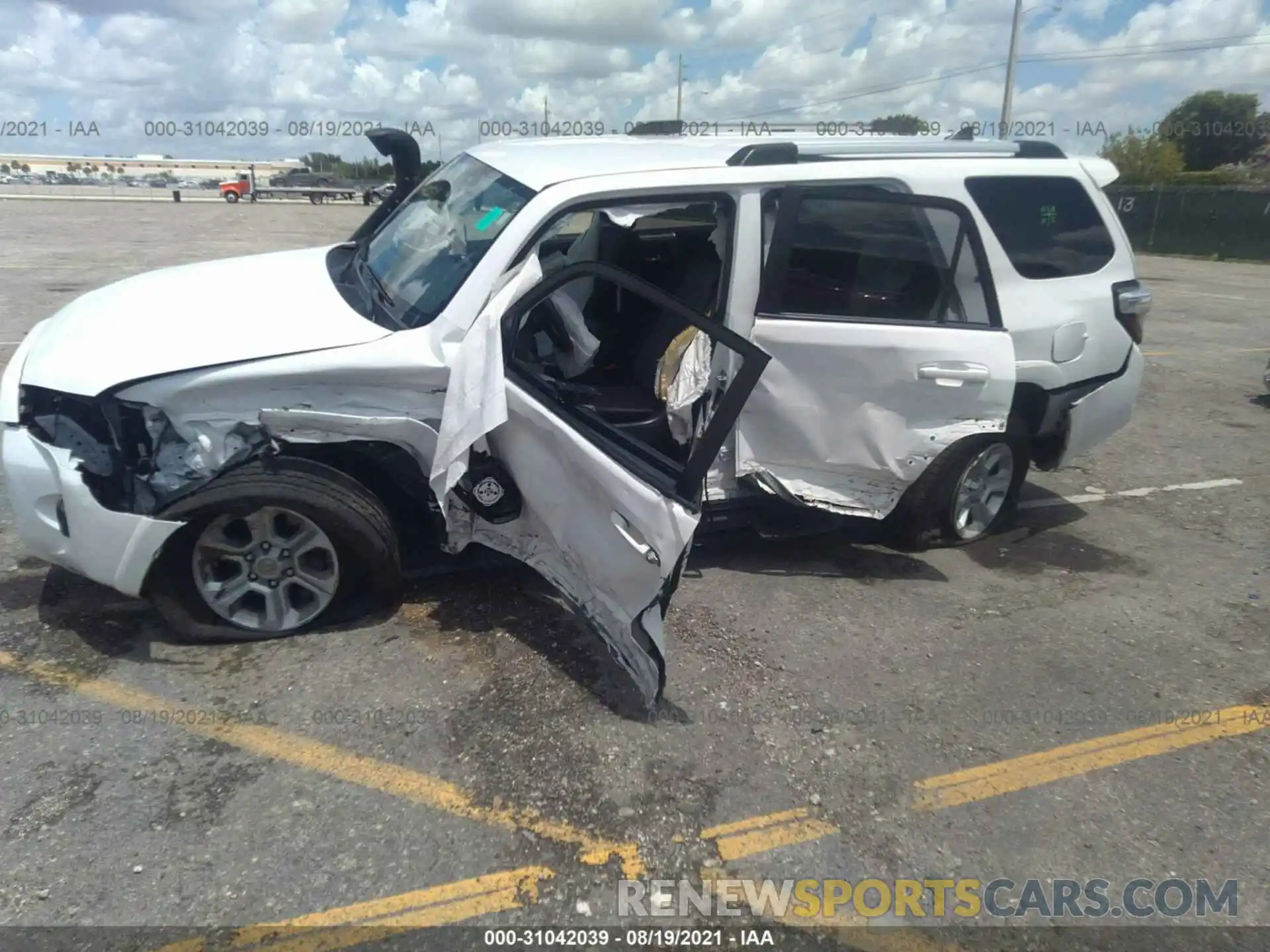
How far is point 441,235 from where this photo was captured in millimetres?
4145

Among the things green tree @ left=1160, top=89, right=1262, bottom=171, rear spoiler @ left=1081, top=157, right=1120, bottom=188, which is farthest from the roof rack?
green tree @ left=1160, top=89, right=1262, bottom=171

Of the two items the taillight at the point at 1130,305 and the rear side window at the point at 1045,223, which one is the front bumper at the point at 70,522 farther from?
the taillight at the point at 1130,305

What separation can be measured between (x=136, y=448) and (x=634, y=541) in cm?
180

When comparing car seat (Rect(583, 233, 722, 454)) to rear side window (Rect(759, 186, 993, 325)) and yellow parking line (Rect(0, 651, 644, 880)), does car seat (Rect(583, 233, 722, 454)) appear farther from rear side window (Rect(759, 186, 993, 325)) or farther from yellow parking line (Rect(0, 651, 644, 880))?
yellow parking line (Rect(0, 651, 644, 880))

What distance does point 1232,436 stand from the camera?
23.9 feet

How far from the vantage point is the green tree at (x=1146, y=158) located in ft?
133

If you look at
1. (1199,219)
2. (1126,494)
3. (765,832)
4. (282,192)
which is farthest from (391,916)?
(282,192)

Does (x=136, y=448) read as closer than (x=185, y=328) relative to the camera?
Yes

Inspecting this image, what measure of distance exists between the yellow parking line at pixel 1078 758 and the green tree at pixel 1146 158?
42.2 metres

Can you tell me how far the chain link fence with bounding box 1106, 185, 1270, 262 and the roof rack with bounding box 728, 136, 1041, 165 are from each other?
931 inches

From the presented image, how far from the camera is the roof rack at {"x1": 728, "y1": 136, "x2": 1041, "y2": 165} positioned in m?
4.16

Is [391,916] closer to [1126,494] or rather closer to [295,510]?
[295,510]

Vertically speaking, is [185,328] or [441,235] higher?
[441,235]

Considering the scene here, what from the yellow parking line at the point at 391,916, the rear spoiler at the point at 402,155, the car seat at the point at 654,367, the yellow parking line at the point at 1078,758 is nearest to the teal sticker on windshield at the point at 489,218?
the car seat at the point at 654,367
